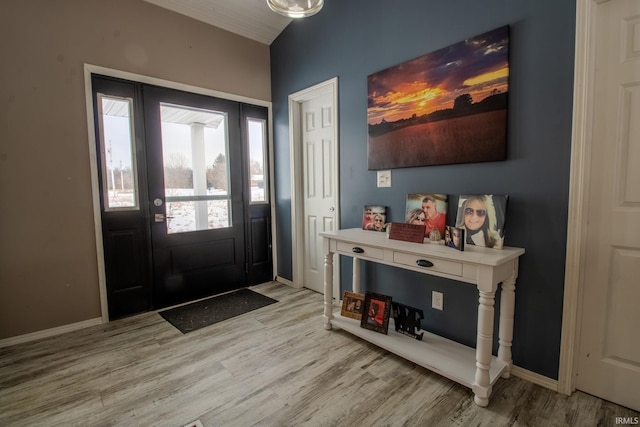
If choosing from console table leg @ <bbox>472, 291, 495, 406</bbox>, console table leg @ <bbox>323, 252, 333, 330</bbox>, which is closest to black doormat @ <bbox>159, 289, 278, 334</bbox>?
console table leg @ <bbox>323, 252, 333, 330</bbox>

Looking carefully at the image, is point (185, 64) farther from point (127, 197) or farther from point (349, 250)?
point (349, 250)

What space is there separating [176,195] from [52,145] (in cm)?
100

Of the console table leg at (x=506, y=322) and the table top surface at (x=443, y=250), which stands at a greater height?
the table top surface at (x=443, y=250)

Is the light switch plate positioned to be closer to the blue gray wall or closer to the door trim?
the blue gray wall

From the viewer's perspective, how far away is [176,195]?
119 inches

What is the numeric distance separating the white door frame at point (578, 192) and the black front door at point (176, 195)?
9.46ft

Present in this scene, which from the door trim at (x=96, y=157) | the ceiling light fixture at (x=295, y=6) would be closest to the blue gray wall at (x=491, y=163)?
the ceiling light fixture at (x=295, y=6)

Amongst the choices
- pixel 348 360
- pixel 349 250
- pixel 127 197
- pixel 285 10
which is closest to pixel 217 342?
pixel 348 360

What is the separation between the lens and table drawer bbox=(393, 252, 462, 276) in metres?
1.66

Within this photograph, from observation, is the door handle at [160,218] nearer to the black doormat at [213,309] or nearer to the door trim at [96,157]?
the door trim at [96,157]

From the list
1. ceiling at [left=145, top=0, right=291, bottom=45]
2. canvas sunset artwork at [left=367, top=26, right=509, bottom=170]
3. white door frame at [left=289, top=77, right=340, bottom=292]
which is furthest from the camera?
white door frame at [left=289, top=77, right=340, bottom=292]

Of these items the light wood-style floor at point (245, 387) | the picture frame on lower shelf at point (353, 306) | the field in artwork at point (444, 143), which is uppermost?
the field in artwork at point (444, 143)

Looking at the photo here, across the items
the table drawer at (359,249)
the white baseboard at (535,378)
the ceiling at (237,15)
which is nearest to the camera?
the white baseboard at (535,378)

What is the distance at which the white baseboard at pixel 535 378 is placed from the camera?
1.72 meters
